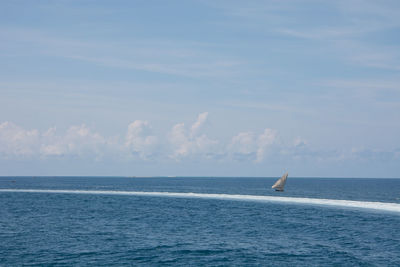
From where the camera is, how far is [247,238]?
53.3 m

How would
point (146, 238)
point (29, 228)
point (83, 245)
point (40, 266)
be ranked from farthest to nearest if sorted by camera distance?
point (29, 228)
point (146, 238)
point (83, 245)
point (40, 266)

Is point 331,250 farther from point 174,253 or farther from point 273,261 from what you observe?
point 174,253

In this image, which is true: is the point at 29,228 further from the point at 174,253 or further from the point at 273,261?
the point at 273,261

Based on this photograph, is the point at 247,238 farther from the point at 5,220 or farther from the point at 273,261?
the point at 5,220

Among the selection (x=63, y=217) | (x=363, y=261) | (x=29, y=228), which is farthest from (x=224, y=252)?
(x=63, y=217)

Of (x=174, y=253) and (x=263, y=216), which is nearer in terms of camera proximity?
(x=174, y=253)

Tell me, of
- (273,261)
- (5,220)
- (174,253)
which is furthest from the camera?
(5,220)

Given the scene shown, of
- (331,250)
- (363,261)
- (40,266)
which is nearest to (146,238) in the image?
(40,266)

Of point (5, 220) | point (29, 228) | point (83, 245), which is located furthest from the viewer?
point (5, 220)

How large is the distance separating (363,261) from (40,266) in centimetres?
3074

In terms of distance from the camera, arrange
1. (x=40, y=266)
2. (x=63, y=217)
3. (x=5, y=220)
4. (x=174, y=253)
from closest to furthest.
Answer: (x=40, y=266) < (x=174, y=253) < (x=5, y=220) < (x=63, y=217)

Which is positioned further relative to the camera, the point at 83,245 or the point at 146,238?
the point at 146,238

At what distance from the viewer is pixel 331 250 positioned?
148 ft

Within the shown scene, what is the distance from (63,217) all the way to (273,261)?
1913 inches
